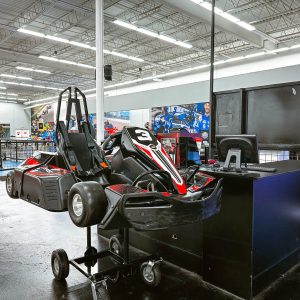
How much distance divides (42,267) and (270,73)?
34.7 ft

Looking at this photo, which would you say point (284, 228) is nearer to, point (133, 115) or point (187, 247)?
point (187, 247)

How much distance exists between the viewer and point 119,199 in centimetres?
172

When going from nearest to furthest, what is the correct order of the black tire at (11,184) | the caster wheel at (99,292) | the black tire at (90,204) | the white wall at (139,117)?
the black tire at (90,204) < the caster wheel at (99,292) < the black tire at (11,184) < the white wall at (139,117)

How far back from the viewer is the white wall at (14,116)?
88.8 ft

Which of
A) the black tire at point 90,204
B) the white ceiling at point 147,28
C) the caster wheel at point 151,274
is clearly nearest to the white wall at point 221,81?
the white ceiling at point 147,28

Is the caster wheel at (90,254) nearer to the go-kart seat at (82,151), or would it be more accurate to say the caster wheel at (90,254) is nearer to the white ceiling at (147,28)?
the go-kart seat at (82,151)

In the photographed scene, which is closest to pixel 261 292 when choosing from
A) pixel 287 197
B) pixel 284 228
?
pixel 284 228

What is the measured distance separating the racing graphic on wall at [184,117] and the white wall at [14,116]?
56.8 feet

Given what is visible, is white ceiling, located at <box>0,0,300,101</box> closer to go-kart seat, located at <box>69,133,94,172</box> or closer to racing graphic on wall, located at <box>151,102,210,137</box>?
racing graphic on wall, located at <box>151,102,210,137</box>

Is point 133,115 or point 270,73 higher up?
point 270,73

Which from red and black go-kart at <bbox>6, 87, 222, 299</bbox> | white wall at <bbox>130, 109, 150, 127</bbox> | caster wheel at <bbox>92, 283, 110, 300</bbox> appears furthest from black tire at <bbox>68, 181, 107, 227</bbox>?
white wall at <bbox>130, 109, 150, 127</bbox>

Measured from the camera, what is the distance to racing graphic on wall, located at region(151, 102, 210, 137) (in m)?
12.8

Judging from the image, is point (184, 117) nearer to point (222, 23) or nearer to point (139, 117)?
point (139, 117)

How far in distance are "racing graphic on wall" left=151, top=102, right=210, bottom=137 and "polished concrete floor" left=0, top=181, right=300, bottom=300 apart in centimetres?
904
